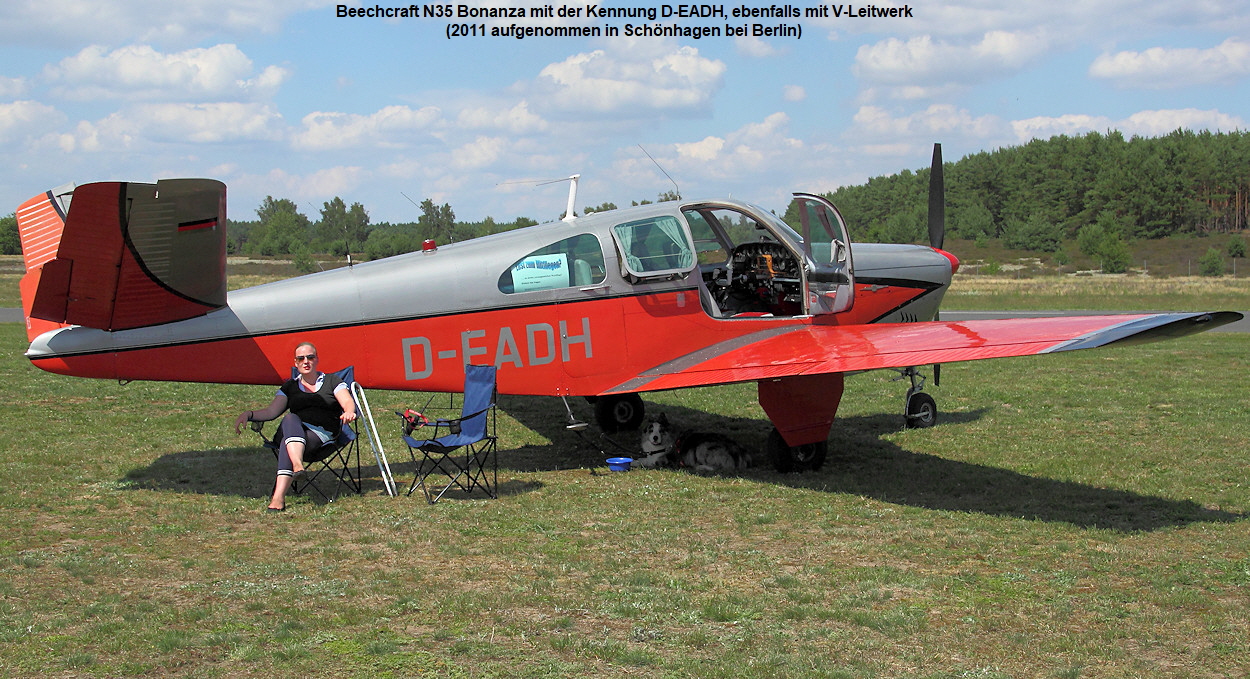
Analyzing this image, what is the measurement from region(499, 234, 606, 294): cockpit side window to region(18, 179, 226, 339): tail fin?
248 cm

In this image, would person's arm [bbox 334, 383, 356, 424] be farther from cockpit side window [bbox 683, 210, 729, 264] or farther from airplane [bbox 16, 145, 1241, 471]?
cockpit side window [bbox 683, 210, 729, 264]

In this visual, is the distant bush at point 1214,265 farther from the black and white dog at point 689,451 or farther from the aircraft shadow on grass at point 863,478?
the black and white dog at point 689,451

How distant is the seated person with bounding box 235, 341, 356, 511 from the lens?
7.39 metres

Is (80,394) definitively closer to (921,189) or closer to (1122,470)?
(1122,470)

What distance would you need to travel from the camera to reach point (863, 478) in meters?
8.69

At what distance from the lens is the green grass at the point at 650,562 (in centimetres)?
455

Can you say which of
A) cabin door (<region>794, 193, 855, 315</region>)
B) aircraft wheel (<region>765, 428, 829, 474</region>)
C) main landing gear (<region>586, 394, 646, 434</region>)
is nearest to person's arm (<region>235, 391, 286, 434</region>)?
aircraft wheel (<region>765, 428, 829, 474</region>)

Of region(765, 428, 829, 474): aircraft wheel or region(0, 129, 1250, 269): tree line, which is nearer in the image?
region(765, 428, 829, 474): aircraft wheel

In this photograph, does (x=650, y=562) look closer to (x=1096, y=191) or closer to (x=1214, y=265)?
Answer: (x=1214, y=265)

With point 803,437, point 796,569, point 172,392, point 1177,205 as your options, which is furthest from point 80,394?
point 1177,205

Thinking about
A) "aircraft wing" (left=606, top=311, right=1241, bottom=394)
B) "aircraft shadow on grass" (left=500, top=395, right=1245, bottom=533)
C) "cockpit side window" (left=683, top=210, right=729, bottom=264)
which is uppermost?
"cockpit side window" (left=683, top=210, right=729, bottom=264)

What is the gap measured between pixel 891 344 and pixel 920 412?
3543mm

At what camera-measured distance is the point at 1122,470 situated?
8797 mm

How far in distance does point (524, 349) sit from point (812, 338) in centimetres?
270
